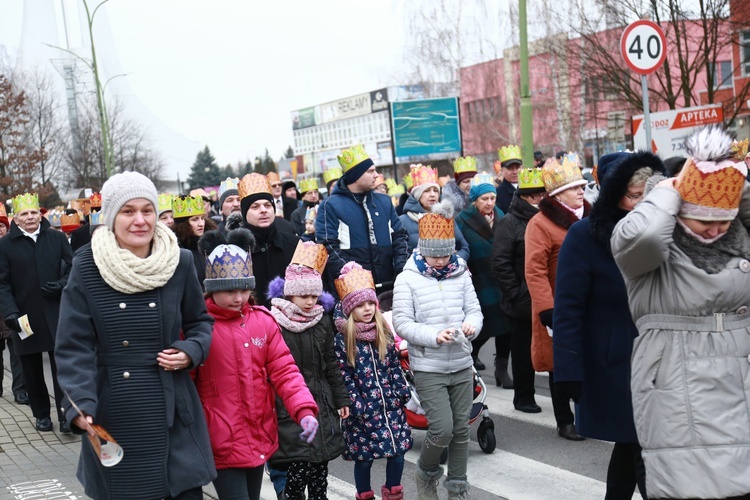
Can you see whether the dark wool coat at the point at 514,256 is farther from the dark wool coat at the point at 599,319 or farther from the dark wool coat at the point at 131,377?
the dark wool coat at the point at 131,377

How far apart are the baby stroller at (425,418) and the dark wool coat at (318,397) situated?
1140 millimetres

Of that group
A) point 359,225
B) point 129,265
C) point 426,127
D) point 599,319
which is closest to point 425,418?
point 359,225

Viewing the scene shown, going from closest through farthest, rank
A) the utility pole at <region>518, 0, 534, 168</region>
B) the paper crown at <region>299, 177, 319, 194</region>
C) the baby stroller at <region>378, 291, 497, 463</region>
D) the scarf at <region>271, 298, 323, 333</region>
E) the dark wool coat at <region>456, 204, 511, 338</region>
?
the scarf at <region>271, 298, 323, 333</region>
the baby stroller at <region>378, 291, 497, 463</region>
the dark wool coat at <region>456, 204, 511, 338</region>
the paper crown at <region>299, 177, 319, 194</region>
the utility pole at <region>518, 0, 534, 168</region>

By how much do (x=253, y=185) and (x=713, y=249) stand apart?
462 cm

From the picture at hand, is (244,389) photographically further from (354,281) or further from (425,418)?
(425,418)

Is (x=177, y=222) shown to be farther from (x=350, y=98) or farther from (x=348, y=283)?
(x=350, y=98)

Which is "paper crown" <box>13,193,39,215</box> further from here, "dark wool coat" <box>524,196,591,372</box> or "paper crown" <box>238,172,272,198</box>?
"dark wool coat" <box>524,196,591,372</box>

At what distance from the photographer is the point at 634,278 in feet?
14.2

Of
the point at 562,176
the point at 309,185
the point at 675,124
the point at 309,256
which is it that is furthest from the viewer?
the point at 309,185

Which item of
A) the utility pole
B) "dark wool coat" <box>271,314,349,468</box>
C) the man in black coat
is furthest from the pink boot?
→ the utility pole

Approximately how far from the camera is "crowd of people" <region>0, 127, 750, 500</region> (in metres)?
4.13

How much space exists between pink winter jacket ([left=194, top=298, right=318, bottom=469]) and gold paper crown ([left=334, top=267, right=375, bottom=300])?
1.39 meters

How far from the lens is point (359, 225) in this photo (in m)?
8.02

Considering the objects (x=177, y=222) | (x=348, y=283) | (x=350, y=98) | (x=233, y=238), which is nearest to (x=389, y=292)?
(x=348, y=283)
